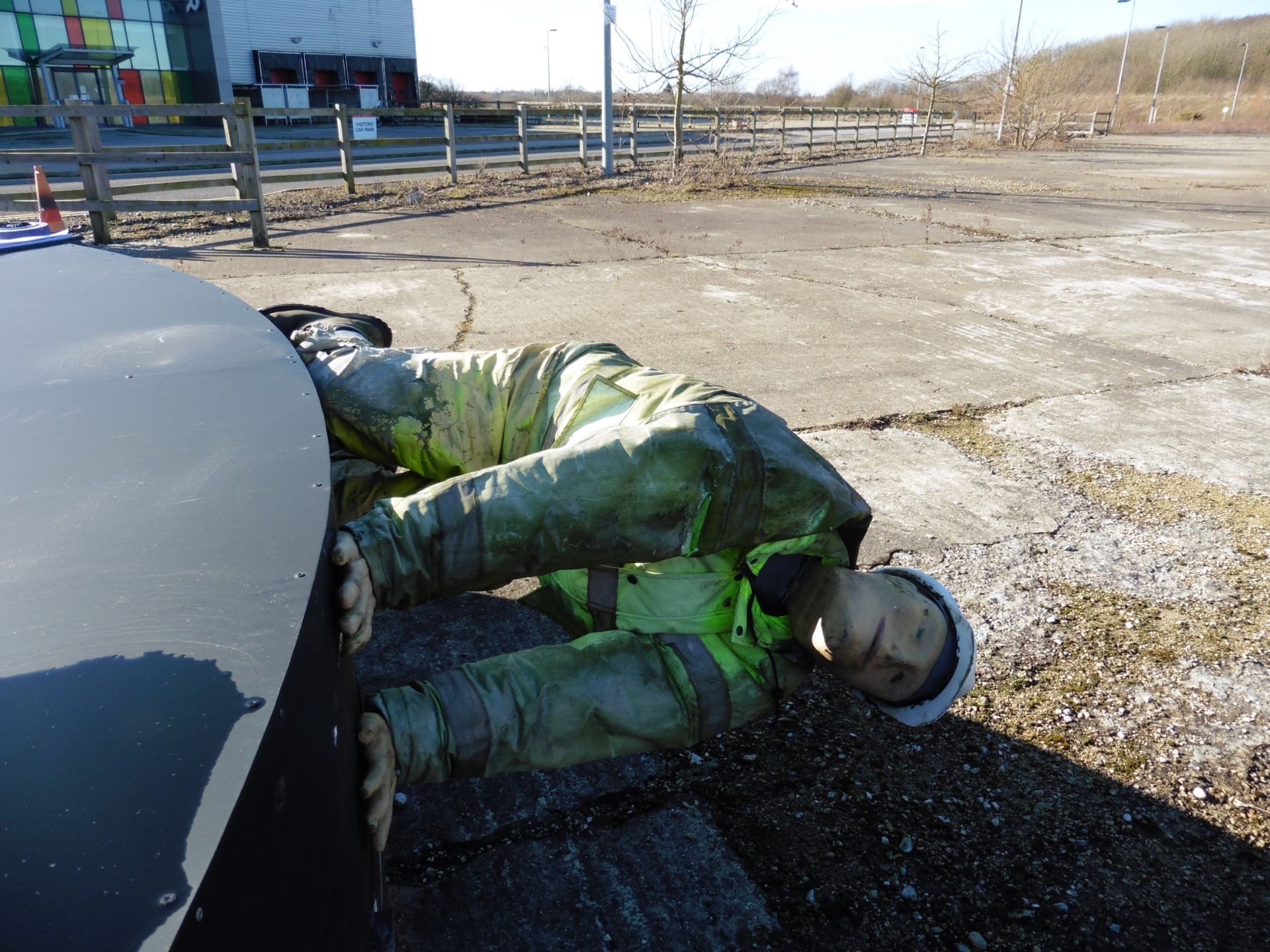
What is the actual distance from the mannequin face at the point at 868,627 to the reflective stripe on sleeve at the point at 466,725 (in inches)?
25.5

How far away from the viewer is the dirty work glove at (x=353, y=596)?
4.18 ft

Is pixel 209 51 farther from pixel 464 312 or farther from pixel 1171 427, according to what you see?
pixel 1171 427

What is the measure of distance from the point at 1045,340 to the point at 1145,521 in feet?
8.80

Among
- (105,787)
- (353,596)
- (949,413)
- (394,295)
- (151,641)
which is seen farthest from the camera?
(394,295)

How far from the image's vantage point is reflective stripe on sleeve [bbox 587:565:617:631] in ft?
6.17

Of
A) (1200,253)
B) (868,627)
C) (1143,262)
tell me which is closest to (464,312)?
(868,627)

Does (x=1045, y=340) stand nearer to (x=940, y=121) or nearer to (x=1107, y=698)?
(x=1107, y=698)

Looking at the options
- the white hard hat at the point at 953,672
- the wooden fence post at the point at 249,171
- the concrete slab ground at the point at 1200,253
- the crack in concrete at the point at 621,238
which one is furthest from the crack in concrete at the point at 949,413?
the wooden fence post at the point at 249,171

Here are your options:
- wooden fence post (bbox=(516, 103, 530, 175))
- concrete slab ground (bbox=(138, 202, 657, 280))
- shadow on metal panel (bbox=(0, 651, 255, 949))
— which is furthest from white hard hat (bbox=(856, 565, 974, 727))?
wooden fence post (bbox=(516, 103, 530, 175))

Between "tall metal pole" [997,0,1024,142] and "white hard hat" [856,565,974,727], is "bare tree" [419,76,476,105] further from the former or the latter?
"white hard hat" [856,565,974,727]

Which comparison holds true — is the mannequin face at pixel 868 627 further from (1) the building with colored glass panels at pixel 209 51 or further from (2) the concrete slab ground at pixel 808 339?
(1) the building with colored glass panels at pixel 209 51

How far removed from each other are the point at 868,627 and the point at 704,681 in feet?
1.11

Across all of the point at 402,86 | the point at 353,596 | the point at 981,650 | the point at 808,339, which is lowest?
the point at 981,650

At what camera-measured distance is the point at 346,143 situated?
11805 mm
